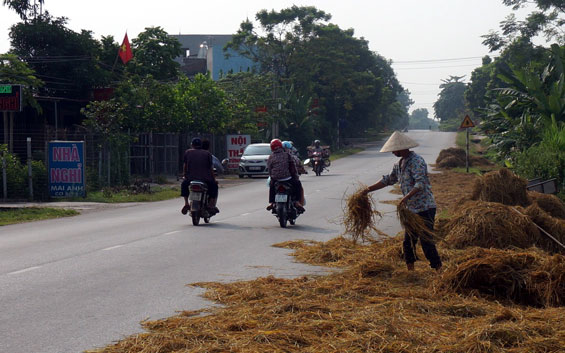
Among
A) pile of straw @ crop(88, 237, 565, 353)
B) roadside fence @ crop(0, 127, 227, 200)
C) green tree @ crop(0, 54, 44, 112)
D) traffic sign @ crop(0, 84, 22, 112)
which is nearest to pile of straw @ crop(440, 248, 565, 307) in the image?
pile of straw @ crop(88, 237, 565, 353)

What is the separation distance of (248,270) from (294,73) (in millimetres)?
61280

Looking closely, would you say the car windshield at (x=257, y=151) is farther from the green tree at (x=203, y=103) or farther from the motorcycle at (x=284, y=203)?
the motorcycle at (x=284, y=203)

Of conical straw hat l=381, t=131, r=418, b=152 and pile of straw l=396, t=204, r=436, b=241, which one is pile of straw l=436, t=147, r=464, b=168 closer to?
conical straw hat l=381, t=131, r=418, b=152

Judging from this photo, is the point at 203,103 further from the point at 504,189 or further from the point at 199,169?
the point at 504,189

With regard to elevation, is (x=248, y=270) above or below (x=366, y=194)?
below

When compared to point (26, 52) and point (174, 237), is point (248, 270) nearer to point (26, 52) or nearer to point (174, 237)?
point (174, 237)

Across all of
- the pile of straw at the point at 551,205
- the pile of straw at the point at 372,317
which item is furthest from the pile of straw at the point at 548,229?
the pile of straw at the point at 372,317

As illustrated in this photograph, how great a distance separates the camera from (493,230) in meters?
10.8

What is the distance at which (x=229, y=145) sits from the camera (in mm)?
40719

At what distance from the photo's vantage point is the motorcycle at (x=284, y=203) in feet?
49.2

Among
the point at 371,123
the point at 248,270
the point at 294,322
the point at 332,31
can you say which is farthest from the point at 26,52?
the point at 371,123

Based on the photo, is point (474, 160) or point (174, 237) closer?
point (174, 237)

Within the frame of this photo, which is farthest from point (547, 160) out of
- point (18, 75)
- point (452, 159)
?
point (452, 159)

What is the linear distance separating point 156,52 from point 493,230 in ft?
118
